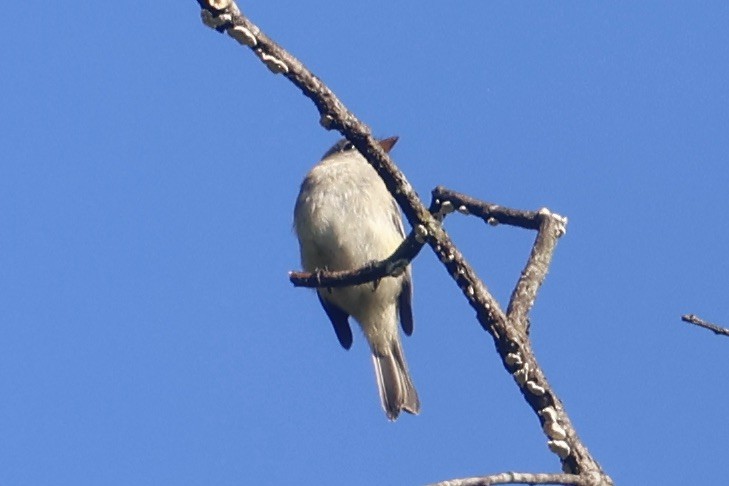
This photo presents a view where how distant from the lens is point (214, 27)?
3.36 m

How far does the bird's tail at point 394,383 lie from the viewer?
7.52 meters

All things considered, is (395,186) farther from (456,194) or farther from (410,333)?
(410,333)

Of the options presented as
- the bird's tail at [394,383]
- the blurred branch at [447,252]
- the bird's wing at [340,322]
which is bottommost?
the blurred branch at [447,252]

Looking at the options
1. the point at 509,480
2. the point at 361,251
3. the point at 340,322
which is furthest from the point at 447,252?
the point at 340,322

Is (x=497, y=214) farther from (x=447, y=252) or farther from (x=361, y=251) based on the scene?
(x=361, y=251)

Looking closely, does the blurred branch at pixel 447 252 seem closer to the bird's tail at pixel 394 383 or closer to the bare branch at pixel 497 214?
the bare branch at pixel 497 214

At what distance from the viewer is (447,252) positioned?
342cm

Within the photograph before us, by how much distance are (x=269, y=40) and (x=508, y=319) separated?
40.9 inches

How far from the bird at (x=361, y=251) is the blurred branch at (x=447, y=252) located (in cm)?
376

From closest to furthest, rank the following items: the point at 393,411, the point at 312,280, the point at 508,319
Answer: the point at 508,319, the point at 312,280, the point at 393,411

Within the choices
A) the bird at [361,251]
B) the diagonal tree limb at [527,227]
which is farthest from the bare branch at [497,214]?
the bird at [361,251]

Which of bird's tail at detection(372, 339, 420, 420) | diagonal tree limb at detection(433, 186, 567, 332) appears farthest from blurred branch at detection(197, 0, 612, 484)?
bird's tail at detection(372, 339, 420, 420)

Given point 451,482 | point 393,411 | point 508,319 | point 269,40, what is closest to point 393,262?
point 508,319

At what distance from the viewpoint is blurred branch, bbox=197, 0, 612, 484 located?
3121 mm
